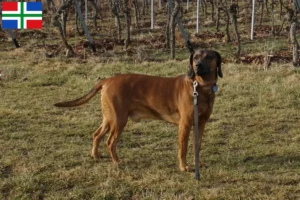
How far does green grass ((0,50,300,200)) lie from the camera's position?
4.78 metres

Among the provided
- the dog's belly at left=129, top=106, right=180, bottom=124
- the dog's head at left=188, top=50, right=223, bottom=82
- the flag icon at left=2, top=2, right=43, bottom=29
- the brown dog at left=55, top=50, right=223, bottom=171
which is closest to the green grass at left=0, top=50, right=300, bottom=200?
the brown dog at left=55, top=50, right=223, bottom=171

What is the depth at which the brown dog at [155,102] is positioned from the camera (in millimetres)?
5215

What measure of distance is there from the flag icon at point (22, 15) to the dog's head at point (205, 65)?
1032cm

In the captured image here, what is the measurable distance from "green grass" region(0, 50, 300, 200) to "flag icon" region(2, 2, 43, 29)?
380cm

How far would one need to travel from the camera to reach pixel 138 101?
18.6 feet

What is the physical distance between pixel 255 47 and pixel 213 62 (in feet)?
40.9

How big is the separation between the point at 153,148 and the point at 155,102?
1.07 metres

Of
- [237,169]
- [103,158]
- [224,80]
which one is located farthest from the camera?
[224,80]

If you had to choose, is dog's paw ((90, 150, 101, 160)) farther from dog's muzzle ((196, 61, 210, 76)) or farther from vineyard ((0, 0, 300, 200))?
dog's muzzle ((196, 61, 210, 76))

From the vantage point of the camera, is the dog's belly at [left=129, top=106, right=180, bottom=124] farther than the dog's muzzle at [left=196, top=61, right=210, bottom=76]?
Yes

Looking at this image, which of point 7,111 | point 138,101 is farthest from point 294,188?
point 7,111

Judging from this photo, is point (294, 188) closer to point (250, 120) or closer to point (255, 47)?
point (250, 120)

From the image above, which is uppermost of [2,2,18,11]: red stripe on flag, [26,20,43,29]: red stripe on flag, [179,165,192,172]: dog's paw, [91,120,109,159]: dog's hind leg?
[2,2,18,11]: red stripe on flag

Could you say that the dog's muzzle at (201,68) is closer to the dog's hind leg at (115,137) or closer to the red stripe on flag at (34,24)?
the dog's hind leg at (115,137)
